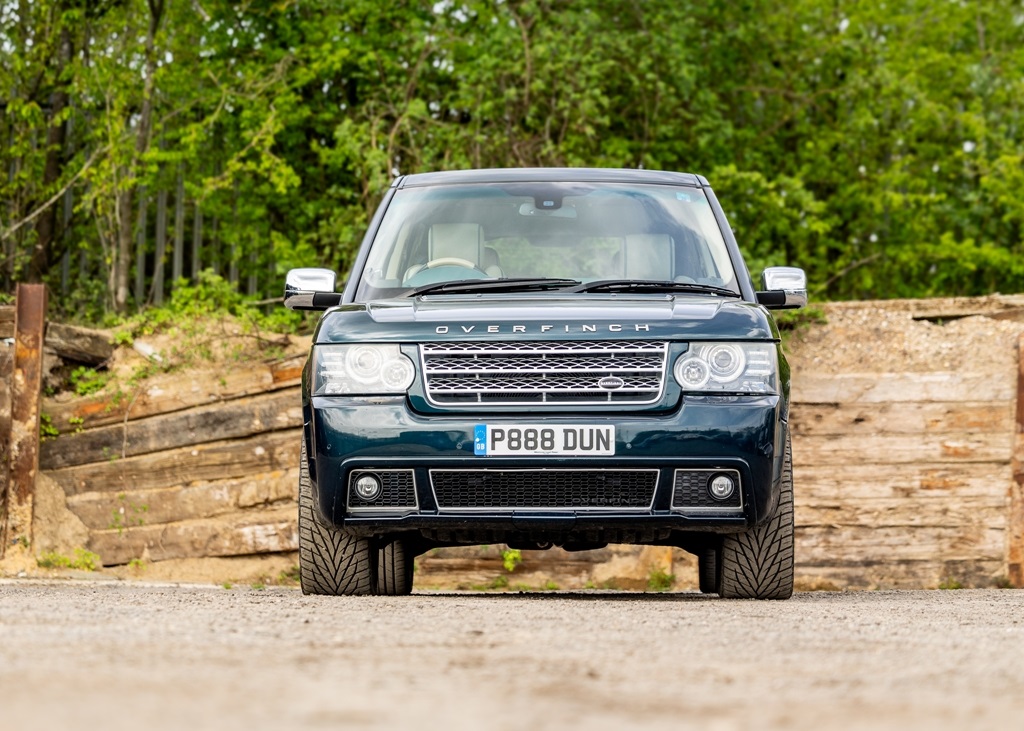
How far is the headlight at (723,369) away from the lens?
6.37 m

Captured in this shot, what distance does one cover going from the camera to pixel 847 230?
21469 mm

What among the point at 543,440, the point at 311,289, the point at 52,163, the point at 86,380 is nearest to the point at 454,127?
the point at 52,163

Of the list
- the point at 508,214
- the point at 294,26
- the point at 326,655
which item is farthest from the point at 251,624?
the point at 294,26

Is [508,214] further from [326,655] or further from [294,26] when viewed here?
[294,26]

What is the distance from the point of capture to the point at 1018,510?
1184cm

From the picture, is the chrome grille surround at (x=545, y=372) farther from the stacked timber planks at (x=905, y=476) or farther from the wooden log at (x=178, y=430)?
the wooden log at (x=178, y=430)

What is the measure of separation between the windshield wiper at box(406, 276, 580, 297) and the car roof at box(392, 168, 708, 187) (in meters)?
0.93

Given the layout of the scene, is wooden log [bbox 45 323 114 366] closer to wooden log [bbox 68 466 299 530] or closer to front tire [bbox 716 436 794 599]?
wooden log [bbox 68 466 299 530]

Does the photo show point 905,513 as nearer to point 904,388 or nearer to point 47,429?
point 904,388

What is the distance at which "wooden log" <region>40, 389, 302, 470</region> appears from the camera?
12469 millimetres

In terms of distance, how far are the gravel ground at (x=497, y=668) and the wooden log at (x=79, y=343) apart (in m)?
7.57

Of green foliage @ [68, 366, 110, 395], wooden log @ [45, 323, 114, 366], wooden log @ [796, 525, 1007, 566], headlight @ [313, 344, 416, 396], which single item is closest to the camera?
headlight @ [313, 344, 416, 396]

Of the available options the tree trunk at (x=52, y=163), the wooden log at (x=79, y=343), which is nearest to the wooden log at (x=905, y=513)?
the wooden log at (x=79, y=343)

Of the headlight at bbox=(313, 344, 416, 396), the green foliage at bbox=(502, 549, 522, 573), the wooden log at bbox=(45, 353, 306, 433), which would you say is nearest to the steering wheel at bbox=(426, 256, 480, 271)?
the headlight at bbox=(313, 344, 416, 396)
